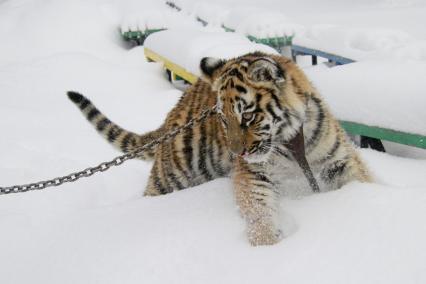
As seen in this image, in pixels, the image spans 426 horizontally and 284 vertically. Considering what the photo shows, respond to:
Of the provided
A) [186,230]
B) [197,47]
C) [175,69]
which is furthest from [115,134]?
[175,69]

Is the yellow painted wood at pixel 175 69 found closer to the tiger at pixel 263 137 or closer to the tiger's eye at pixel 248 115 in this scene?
the tiger at pixel 263 137

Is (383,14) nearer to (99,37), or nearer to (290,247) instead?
(99,37)

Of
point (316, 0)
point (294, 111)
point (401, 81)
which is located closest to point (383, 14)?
point (316, 0)

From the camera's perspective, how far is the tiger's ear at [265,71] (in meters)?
2.55

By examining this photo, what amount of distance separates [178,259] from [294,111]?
3.13ft

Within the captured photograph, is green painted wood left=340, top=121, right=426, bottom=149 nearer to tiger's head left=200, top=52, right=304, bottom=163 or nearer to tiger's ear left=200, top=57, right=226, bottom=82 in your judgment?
tiger's head left=200, top=52, right=304, bottom=163

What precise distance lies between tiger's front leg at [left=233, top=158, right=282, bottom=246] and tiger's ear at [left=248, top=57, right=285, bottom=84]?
463 millimetres

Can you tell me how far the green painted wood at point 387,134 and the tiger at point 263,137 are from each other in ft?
4.41

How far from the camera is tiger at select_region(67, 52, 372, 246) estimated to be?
260 centimetres

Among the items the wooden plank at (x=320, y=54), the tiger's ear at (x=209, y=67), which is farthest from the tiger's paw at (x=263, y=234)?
the wooden plank at (x=320, y=54)

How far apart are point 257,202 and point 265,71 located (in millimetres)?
650

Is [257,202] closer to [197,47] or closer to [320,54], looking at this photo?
[197,47]

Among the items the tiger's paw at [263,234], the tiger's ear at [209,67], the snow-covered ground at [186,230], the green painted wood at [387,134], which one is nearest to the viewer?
the snow-covered ground at [186,230]

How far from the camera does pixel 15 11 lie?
16.3 metres
